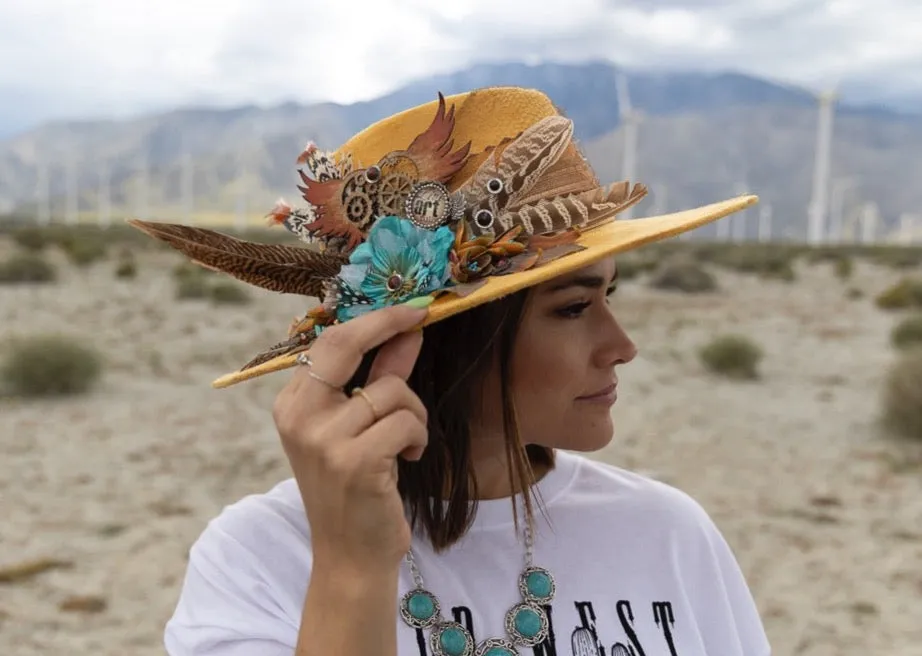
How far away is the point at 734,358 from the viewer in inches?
436

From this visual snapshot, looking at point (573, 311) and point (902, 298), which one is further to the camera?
point (902, 298)

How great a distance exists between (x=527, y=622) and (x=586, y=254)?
0.58 meters

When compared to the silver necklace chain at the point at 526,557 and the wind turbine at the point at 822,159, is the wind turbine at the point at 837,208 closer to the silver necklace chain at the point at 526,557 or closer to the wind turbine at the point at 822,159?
the wind turbine at the point at 822,159

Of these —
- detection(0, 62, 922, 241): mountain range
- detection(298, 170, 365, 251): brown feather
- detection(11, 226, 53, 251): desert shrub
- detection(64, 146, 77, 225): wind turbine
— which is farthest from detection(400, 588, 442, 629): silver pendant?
detection(0, 62, 922, 241): mountain range

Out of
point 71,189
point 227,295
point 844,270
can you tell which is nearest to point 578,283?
point 227,295

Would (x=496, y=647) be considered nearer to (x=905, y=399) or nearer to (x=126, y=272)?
(x=905, y=399)

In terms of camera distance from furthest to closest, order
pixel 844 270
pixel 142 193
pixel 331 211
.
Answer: pixel 142 193
pixel 844 270
pixel 331 211

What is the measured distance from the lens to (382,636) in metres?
1.05

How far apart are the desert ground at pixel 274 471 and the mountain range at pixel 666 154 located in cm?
7352

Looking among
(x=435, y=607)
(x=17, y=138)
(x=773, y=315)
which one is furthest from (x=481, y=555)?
(x=17, y=138)

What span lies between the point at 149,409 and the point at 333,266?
7.83m

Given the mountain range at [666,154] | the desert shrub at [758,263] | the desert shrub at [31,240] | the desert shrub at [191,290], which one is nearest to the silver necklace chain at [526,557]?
the desert shrub at [191,290]

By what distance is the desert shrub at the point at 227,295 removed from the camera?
52.3 ft

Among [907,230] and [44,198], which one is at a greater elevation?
[44,198]
